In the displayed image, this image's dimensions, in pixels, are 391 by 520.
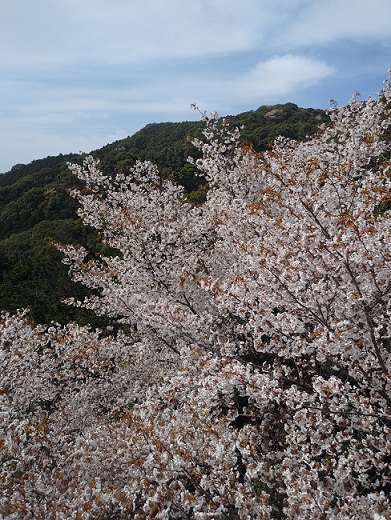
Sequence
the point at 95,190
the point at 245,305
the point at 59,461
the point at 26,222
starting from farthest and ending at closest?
the point at 26,222 < the point at 95,190 < the point at 59,461 < the point at 245,305

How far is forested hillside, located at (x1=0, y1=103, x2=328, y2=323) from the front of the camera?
1909 centimetres

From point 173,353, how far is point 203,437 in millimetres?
3316

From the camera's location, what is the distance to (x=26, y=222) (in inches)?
1886

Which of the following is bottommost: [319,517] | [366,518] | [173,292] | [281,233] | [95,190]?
[366,518]

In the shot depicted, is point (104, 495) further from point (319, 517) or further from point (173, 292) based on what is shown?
point (173, 292)

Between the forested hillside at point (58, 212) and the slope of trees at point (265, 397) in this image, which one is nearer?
the slope of trees at point (265, 397)

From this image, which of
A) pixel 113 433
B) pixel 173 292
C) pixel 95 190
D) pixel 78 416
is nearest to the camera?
pixel 113 433

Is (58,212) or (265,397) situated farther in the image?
(58,212)

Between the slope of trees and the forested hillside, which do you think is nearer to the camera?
the slope of trees

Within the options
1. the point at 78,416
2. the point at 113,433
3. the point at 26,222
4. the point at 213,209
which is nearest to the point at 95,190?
the point at 213,209

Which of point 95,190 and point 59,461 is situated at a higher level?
point 95,190

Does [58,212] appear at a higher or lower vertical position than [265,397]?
higher

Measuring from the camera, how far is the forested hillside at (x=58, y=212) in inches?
752

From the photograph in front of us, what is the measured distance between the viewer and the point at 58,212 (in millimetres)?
46750
